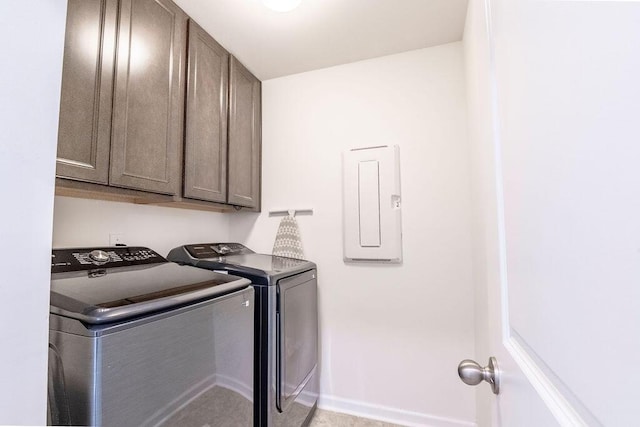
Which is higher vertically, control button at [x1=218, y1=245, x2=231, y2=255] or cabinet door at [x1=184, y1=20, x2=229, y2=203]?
cabinet door at [x1=184, y1=20, x2=229, y2=203]

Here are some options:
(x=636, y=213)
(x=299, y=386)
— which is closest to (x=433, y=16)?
(x=636, y=213)

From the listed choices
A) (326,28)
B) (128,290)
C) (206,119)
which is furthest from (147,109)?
(326,28)

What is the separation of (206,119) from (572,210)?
1893 millimetres

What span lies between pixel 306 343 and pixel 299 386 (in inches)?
9.7

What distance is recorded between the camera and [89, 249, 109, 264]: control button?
1.27 meters

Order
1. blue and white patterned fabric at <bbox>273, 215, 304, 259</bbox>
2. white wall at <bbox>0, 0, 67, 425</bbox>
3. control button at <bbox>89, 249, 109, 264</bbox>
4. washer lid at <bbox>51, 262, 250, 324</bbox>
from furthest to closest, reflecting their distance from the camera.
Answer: blue and white patterned fabric at <bbox>273, 215, 304, 259</bbox> < control button at <bbox>89, 249, 109, 264</bbox> < washer lid at <bbox>51, 262, 250, 324</bbox> < white wall at <bbox>0, 0, 67, 425</bbox>

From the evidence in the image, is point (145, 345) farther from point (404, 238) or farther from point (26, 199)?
point (404, 238)

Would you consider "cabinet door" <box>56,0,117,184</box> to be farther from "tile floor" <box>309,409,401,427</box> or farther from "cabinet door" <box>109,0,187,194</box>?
"tile floor" <box>309,409,401,427</box>

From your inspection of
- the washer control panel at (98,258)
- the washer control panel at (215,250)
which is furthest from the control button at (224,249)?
the washer control panel at (98,258)

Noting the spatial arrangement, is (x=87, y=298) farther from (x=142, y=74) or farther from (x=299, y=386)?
(x=299, y=386)

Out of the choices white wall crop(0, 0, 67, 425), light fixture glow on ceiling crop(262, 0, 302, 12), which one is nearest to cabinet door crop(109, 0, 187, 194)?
light fixture glow on ceiling crop(262, 0, 302, 12)

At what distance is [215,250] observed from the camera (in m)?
1.98

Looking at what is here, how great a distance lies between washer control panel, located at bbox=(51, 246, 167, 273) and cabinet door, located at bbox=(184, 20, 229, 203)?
40cm

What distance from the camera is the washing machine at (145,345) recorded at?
0.75 metres
